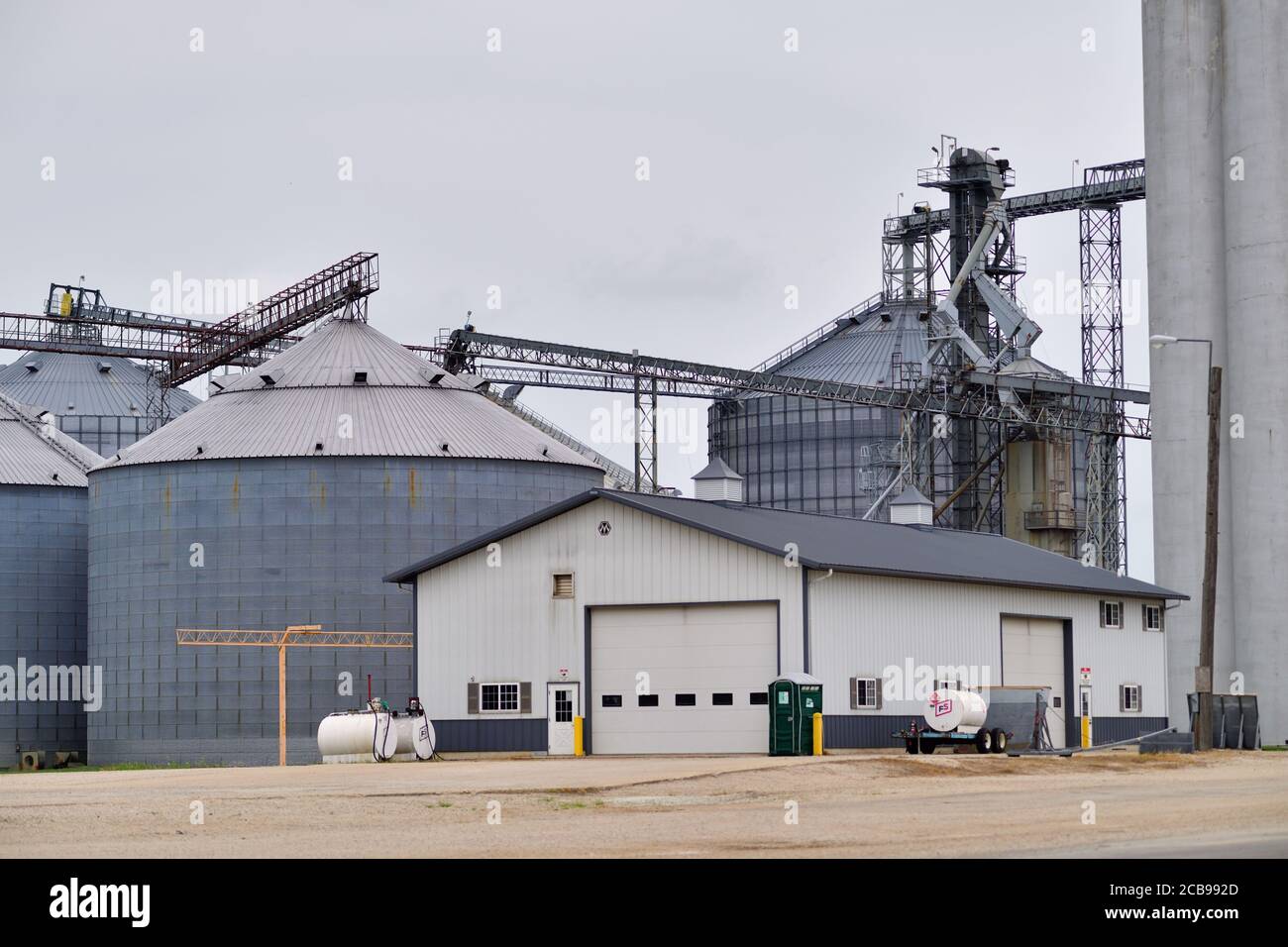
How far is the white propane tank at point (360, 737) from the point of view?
57844mm

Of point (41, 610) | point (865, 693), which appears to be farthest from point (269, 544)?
point (865, 693)

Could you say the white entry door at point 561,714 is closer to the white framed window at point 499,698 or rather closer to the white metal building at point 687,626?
the white metal building at point 687,626

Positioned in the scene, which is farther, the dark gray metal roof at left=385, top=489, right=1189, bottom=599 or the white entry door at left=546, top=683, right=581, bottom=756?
the white entry door at left=546, top=683, right=581, bottom=756

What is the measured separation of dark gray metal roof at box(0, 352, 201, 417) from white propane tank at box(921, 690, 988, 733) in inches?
2979

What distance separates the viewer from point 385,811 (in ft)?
101

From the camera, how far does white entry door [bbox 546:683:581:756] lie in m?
57.8

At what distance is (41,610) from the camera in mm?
86438

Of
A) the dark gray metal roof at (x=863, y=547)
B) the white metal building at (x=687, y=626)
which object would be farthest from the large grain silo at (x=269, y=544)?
Result: the white metal building at (x=687, y=626)

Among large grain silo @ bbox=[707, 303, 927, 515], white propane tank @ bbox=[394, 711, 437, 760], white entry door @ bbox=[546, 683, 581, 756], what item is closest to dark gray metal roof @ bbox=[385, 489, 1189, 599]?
white propane tank @ bbox=[394, 711, 437, 760]

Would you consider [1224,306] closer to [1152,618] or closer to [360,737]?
[1152,618]

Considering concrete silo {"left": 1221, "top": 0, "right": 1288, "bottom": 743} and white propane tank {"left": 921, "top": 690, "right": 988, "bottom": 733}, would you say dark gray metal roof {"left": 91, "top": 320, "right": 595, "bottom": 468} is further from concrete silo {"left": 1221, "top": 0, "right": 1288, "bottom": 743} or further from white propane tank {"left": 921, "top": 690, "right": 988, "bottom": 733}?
white propane tank {"left": 921, "top": 690, "right": 988, "bottom": 733}

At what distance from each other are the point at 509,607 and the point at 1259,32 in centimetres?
4179

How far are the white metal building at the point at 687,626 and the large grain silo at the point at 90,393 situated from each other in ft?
199

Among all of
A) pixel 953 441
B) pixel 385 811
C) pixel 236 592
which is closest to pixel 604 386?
pixel 953 441
